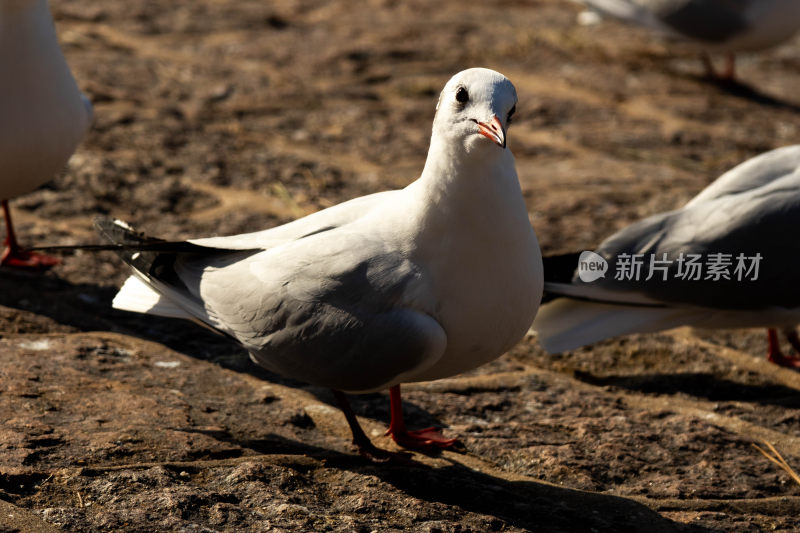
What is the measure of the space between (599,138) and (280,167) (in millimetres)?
1656

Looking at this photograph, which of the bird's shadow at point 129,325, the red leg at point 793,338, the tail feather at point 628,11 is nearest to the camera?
the bird's shadow at point 129,325

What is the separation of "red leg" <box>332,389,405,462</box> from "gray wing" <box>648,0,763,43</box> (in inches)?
168

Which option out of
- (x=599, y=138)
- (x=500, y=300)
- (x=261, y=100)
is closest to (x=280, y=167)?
(x=261, y=100)

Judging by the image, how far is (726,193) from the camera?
367 cm

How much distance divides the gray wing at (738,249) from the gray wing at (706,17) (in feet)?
9.19

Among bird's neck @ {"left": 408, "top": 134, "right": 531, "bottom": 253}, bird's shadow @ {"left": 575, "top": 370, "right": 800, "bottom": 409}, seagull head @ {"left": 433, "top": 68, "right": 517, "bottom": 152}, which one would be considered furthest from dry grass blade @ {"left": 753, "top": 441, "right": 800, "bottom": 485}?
seagull head @ {"left": 433, "top": 68, "right": 517, "bottom": 152}

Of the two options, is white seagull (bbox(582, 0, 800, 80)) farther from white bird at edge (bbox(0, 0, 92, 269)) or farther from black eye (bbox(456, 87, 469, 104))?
black eye (bbox(456, 87, 469, 104))

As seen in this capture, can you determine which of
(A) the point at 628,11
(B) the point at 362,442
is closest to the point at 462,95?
(B) the point at 362,442

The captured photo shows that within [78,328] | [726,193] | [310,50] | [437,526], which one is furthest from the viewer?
[310,50]

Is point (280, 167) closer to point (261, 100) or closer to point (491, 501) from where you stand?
point (261, 100)

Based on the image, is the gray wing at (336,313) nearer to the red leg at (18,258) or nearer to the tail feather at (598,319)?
the tail feather at (598,319)

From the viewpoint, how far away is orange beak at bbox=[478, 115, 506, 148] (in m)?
2.29

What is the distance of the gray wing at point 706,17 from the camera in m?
6.09

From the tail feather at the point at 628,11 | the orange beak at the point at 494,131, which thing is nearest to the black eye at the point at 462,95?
the orange beak at the point at 494,131
